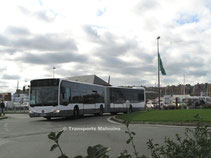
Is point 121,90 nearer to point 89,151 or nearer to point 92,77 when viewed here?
point 89,151

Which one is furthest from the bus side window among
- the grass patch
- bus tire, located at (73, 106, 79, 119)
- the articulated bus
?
the grass patch

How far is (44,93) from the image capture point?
61.6ft

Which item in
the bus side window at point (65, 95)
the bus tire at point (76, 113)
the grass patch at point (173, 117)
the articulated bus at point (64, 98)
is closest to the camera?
the grass patch at point (173, 117)

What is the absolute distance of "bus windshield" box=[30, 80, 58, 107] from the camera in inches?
725

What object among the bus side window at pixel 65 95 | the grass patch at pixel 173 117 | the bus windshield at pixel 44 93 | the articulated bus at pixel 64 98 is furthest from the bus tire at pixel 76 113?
the grass patch at pixel 173 117

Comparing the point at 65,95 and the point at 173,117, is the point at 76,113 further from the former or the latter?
the point at 173,117

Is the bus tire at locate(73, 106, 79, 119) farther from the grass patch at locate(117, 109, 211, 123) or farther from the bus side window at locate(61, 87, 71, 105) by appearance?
the grass patch at locate(117, 109, 211, 123)

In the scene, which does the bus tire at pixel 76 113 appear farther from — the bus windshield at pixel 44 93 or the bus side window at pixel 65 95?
the bus windshield at pixel 44 93

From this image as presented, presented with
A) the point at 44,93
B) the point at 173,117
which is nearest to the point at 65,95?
the point at 44,93

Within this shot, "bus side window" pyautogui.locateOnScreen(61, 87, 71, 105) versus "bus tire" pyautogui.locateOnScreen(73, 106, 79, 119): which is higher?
"bus side window" pyautogui.locateOnScreen(61, 87, 71, 105)

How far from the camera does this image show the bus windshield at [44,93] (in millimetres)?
18422

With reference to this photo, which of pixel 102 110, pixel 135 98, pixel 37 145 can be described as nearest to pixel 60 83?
pixel 102 110

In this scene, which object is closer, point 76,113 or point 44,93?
point 44,93

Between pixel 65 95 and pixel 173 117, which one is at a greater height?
pixel 65 95
